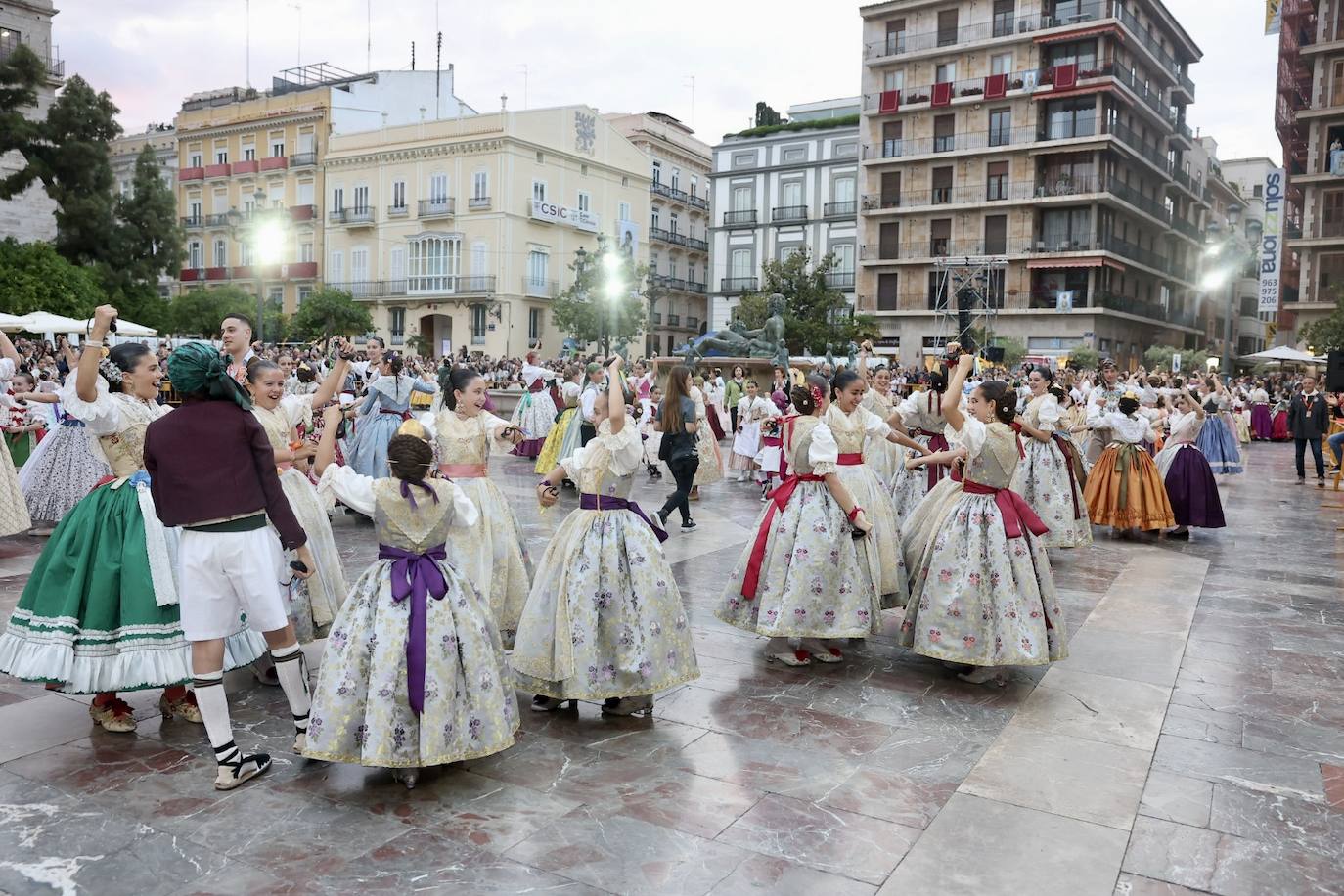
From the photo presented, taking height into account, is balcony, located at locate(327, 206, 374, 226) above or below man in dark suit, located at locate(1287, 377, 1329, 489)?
above

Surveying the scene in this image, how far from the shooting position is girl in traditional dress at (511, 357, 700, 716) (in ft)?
14.6

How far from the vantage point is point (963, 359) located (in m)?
5.18

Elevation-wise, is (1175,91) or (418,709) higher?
(1175,91)

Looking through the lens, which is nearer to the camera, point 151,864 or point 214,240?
point 151,864

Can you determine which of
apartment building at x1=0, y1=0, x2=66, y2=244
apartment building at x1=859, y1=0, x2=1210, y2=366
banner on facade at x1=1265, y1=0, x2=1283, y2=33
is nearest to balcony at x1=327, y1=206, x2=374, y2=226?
apartment building at x1=0, y1=0, x2=66, y2=244

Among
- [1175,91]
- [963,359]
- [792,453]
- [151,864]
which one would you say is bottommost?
[151,864]

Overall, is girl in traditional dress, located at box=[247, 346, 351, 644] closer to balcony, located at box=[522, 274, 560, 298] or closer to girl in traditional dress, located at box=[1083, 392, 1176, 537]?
girl in traditional dress, located at box=[1083, 392, 1176, 537]

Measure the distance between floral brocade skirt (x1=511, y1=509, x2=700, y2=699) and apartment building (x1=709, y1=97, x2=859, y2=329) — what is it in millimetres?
42540

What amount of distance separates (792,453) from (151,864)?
3.56m

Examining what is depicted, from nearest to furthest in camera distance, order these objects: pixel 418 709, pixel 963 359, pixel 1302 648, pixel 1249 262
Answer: pixel 418 709 → pixel 963 359 → pixel 1302 648 → pixel 1249 262

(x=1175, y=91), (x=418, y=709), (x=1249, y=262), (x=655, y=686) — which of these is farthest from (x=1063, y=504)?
(x=1249, y=262)

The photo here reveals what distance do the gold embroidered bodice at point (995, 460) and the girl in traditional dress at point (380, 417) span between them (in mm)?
5513

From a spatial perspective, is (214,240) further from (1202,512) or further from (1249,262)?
(1249,262)

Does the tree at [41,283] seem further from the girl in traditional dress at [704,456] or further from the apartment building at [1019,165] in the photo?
the apartment building at [1019,165]
